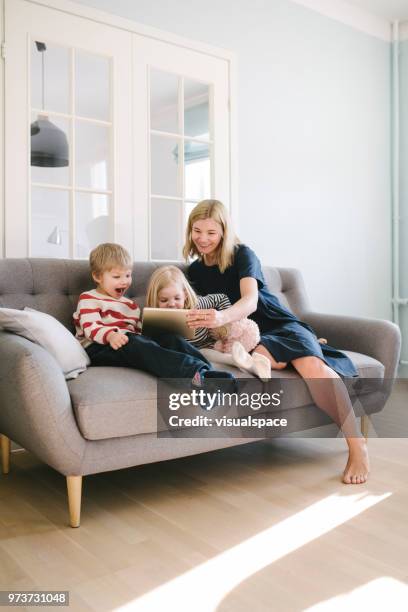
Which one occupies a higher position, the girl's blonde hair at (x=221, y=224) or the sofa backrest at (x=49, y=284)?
the girl's blonde hair at (x=221, y=224)

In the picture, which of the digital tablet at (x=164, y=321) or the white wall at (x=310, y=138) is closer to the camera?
the digital tablet at (x=164, y=321)

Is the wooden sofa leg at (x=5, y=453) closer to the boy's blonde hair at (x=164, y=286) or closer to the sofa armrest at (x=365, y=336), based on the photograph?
the boy's blonde hair at (x=164, y=286)

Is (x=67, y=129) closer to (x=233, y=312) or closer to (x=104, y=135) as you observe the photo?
(x=104, y=135)

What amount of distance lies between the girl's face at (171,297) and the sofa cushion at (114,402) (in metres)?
0.38

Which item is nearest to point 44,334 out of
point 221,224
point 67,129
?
point 221,224

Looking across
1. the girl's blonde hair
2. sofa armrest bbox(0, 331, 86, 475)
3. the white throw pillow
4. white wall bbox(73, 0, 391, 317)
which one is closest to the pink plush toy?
the girl's blonde hair

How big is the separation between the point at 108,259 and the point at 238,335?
583 mm

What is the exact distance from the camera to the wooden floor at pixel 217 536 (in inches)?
55.1

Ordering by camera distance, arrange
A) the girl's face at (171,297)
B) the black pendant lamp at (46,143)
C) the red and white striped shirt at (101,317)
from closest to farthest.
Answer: the red and white striped shirt at (101,317) → the girl's face at (171,297) → the black pendant lamp at (46,143)

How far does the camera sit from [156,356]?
1.99 metres

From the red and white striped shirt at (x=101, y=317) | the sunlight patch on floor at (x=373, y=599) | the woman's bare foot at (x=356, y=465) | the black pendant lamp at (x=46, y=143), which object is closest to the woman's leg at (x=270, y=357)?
the woman's bare foot at (x=356, y=465)

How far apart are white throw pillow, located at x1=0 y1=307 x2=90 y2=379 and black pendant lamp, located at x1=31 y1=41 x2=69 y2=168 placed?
1.03 meters

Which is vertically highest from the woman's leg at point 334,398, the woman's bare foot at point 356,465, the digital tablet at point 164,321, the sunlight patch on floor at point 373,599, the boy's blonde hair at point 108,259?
the boy's blonde hair at point 108,259

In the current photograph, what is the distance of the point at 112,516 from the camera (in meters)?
1.88
